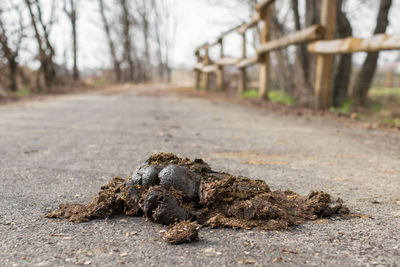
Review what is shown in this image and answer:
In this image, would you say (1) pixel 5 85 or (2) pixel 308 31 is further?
(1) pixel 5 85

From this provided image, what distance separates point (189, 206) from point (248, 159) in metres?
1.31

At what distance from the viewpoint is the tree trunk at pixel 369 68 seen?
682cm

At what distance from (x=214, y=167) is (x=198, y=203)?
93cm

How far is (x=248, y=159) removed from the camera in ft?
9.80

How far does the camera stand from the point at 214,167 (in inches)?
107

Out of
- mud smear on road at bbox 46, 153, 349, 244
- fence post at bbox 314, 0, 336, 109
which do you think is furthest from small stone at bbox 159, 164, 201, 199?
fence post at bbox 314, 0, 336, 109

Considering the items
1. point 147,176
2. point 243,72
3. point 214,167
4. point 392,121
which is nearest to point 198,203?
point 147,176

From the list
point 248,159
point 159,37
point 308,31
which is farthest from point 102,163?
point 159,37

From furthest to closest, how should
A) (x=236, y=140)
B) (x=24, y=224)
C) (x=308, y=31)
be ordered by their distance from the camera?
1. (x=308, y=31)
2. (x=236, y=140)
3. (x=24, y=224)

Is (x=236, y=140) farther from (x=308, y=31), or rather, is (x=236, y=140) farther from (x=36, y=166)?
(x=308, y=31)

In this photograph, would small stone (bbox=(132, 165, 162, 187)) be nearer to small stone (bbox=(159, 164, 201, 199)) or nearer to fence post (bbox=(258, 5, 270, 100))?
small stone (bbox=(159, 164, 201, 199))

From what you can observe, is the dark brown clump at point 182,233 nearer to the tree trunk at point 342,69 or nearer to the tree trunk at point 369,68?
the tree trunk at point 342,69

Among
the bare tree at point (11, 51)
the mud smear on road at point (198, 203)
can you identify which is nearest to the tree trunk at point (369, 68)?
the mud smear on road at point (198, 203)

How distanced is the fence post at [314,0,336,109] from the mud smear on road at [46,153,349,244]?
4.20 meters
